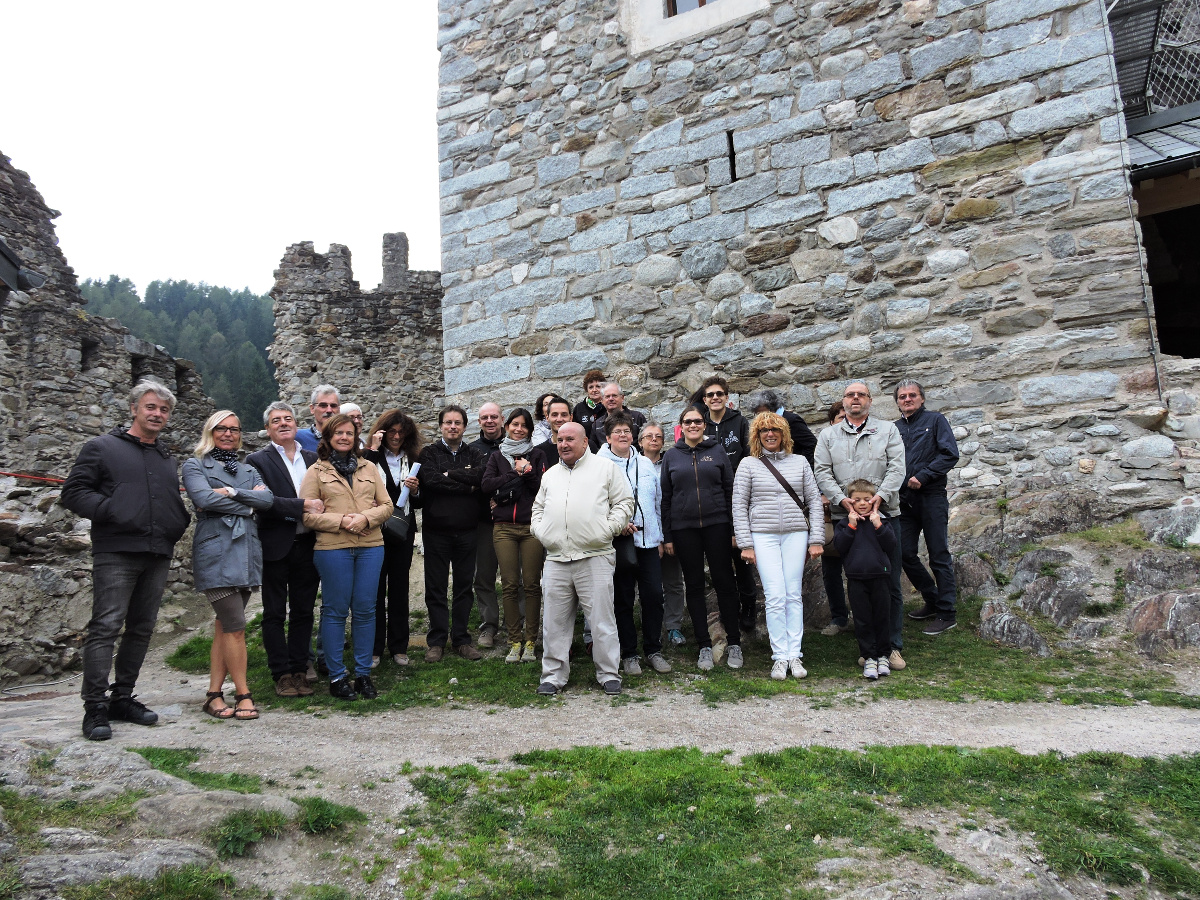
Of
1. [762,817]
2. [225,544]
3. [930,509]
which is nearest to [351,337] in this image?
[225,544]

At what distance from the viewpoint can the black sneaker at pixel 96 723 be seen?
3390mm

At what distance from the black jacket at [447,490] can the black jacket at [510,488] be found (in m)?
0.10

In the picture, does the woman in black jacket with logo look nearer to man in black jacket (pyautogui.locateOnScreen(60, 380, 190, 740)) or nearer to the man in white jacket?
the man in white jacket

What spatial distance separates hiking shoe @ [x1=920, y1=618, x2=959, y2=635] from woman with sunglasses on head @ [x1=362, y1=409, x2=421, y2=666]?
10.6ft

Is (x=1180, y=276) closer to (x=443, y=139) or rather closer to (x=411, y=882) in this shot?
(x=443, y=139)

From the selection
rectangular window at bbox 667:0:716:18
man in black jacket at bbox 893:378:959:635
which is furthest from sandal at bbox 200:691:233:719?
rectangular window at bbox 667:0:716:18

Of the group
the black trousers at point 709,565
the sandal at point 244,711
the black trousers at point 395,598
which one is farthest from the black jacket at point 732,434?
the sandal at point 244,711

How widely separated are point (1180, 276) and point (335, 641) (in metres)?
9.17

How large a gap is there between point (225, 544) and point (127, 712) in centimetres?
92

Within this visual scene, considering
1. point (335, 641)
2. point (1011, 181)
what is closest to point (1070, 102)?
point (1011, 181)

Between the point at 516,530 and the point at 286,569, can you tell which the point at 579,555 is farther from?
the point at 286,569

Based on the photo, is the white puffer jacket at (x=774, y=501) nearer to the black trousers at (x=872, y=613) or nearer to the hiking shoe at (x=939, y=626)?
the black trousers at (x=872, y=613)

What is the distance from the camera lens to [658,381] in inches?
259

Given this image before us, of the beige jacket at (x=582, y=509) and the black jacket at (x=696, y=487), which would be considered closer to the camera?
the beige jacket at (x=582, y=509)
